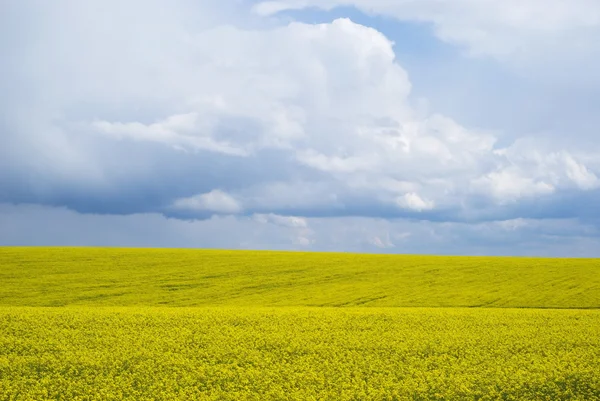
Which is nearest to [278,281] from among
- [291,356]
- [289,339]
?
[289,339]

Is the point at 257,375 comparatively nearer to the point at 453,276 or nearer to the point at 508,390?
the point at 508,390

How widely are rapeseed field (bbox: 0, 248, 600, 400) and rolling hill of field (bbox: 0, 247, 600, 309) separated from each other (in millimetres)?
234

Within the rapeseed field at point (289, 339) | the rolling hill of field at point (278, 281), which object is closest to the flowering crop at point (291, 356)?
the rapeseed field at point (289, 339)

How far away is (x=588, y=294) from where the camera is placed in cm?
4053

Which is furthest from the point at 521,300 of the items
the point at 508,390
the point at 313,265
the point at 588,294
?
the point at 508,390

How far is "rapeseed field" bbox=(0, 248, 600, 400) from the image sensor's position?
16.9 meters

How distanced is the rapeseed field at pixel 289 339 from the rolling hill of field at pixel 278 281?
234mm

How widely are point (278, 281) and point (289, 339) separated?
71.2ft

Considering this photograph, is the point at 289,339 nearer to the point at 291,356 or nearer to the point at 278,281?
the point at 291,356

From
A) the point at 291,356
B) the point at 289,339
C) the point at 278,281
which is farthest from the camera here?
the point at 278,281

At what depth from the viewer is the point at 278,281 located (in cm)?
4406

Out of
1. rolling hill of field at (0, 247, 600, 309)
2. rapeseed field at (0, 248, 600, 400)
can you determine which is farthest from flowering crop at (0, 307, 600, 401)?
rolling hill of field at (0, 247, 600, 309)

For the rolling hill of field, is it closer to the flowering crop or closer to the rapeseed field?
the rapeseed field

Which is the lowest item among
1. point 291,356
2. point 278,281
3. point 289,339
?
point 291,356
